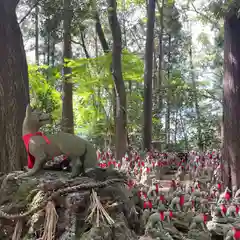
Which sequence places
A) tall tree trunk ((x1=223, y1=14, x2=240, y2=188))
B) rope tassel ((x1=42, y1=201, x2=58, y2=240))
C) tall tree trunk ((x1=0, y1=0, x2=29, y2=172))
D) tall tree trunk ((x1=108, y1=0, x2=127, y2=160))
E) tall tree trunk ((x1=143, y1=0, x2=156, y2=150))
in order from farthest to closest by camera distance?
tall tree trunk ((x1=143, y1=0, x2=156, y2=150)), tall tree trunk ((x1=108, y1=0, x2=127, y2=160)), tall tree trunk ((x1=223, y1=14, x2=240, y2=188)), tall tree trunk ((x1=0, y1=0, x2=29, y2=172)), rope tassel ((x1=42, y1=201, x2=58, y2=240))

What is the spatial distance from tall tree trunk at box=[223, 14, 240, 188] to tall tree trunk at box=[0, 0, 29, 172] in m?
3.38

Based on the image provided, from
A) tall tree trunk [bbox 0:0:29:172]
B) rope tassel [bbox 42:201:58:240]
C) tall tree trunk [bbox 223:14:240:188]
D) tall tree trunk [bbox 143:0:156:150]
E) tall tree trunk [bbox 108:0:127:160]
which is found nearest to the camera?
rope tassel [bbox 42:201:58:240]

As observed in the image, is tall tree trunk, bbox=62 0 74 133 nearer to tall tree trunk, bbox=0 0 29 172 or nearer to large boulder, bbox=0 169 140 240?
tall tree trunk, bbox=0 0 29 172

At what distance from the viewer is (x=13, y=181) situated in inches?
102

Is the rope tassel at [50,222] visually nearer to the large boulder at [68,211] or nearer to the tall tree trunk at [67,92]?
the large boulder at [68,211]

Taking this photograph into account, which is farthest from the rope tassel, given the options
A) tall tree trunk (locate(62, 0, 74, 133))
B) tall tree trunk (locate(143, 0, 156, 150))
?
tall tree trunk (locate(143, 0, 156, 150))

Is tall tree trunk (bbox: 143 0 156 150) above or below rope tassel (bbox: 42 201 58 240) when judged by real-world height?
above

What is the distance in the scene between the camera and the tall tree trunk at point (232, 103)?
5.62m

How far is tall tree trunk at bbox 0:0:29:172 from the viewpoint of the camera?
4.08 meters

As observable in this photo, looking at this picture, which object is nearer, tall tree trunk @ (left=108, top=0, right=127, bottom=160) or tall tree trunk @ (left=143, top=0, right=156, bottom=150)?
tall tree trunk @ (left=108, top=0, right=127, bottom=160)

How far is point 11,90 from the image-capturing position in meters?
4.29

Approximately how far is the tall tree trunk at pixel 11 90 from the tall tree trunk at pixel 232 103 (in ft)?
11.1

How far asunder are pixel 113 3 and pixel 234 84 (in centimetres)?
479

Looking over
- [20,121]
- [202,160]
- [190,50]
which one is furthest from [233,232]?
[190,50]
